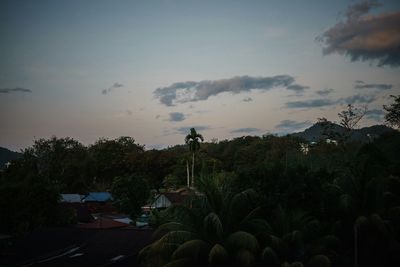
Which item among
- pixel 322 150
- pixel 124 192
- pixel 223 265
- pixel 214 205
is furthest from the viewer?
pixel 322 150

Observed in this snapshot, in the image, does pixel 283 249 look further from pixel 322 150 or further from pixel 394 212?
pixel 322 150

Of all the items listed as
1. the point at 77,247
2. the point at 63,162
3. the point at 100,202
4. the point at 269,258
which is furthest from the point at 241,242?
the point at 63,162

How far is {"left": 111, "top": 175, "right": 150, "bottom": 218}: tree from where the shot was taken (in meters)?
58.8

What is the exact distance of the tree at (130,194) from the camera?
58844mm

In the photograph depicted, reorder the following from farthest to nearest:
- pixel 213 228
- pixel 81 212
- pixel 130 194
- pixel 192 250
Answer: pixel 130 194 < pixel 81 212 < pixel 213 228 < pixel 192 250

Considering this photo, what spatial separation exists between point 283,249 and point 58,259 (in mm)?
11070

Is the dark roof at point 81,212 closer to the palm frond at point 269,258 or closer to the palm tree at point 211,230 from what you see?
the palm tree at point 211,230

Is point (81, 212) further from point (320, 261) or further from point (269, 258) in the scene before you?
point (320, 261)

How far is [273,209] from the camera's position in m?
18.8

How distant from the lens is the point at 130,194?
59.8 metres

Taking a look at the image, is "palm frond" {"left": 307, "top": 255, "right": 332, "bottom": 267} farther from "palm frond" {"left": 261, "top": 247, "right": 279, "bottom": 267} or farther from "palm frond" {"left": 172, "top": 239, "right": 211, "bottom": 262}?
"palm frond" {"left": 172, "top": 239, "right": 211, "bottom": 262}

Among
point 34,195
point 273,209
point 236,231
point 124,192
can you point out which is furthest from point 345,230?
point 124,192

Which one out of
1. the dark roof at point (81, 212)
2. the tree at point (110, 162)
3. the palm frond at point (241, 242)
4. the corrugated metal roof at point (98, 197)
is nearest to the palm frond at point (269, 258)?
the palm frond at point (241, 242)

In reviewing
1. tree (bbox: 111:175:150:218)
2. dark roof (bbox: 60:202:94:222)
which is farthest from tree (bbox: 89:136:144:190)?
dark roof (bbox: 60:202:94:222)
